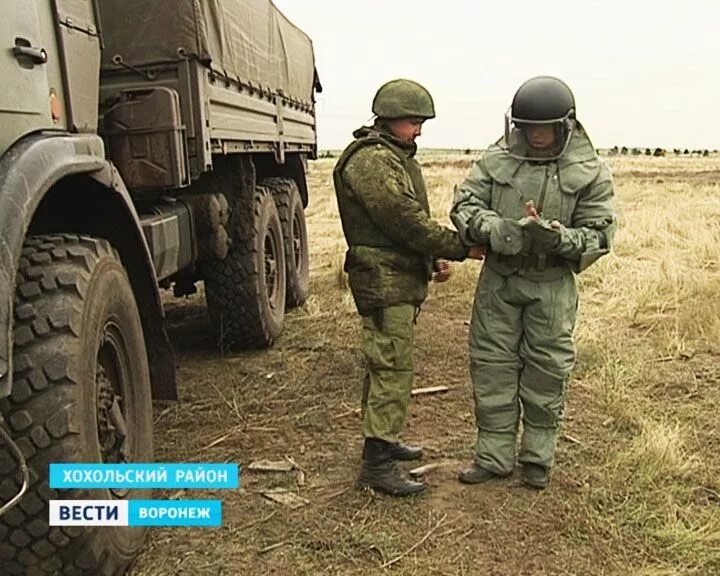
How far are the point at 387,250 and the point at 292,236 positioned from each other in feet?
12.8

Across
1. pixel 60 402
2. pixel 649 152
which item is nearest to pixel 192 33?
pixel 60 402

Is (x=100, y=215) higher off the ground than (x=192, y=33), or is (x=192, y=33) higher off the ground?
→ (x=192, y=33)

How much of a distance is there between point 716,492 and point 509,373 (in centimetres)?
104

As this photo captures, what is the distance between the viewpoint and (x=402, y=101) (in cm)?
389

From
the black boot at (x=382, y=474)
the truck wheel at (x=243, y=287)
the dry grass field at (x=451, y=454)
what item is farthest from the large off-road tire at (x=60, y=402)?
the truck wheel at (x=243, y=287)

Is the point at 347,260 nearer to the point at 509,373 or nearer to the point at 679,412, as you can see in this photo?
the point at 509,373

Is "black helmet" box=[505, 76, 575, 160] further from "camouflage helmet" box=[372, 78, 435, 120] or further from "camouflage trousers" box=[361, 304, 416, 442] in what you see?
"camouflage trousers" box=[361, 304, 416, 442]

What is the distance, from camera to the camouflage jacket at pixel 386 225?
3.81 m

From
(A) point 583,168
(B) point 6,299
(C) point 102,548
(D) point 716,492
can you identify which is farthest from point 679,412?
(B) point 6,299

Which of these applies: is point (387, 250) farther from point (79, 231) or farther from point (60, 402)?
point (60, 402)

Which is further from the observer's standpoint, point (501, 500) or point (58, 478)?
point (501, 500)

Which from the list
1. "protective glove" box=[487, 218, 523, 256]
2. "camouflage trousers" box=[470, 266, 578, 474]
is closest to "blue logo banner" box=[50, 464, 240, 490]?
"camouflage trousers" box=[470, 266, 578, 474]

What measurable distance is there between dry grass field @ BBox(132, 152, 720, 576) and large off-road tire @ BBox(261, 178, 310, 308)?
199 mm

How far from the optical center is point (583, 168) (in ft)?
12.5
